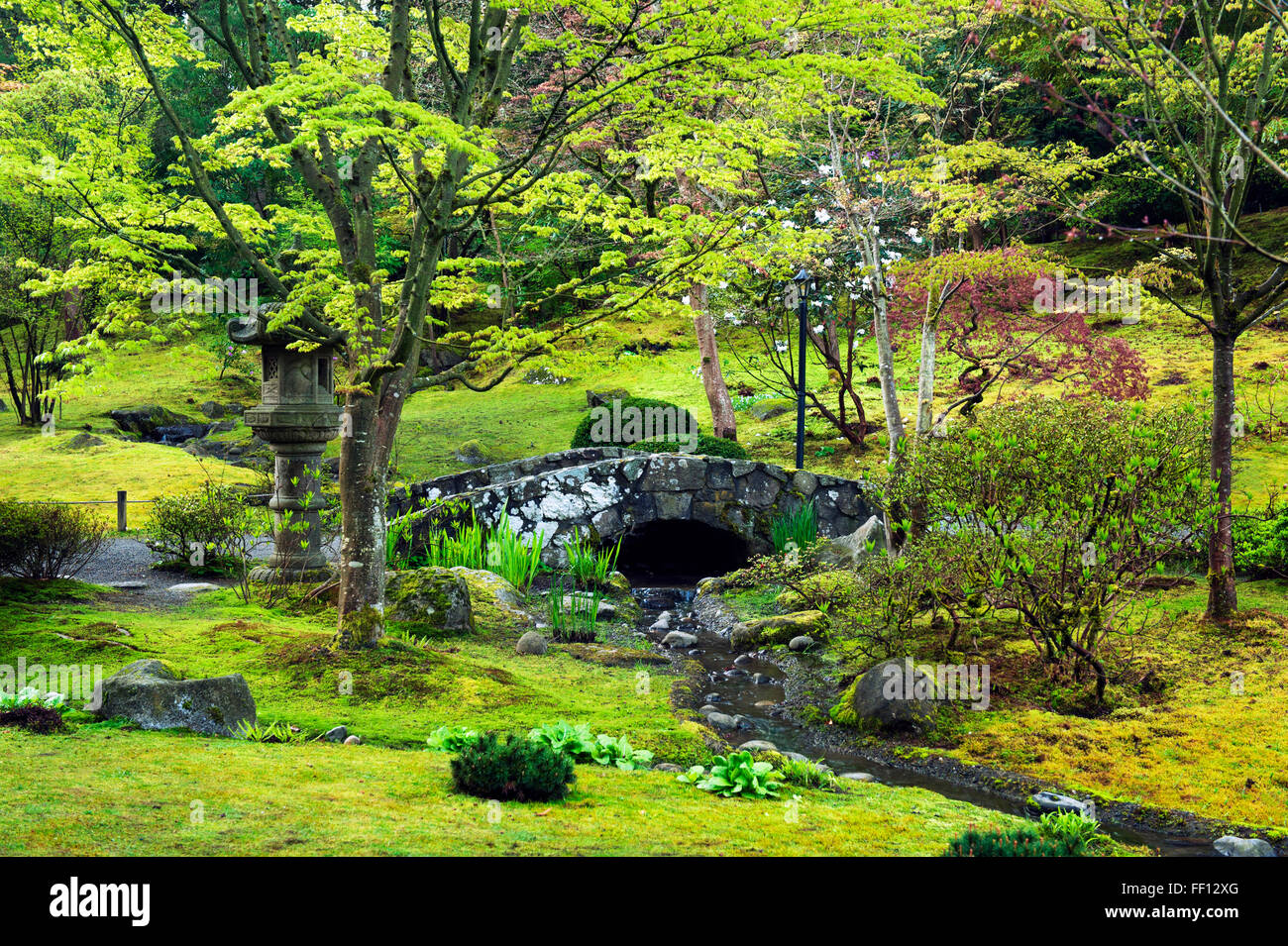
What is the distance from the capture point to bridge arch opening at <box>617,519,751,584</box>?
1619 centimetres

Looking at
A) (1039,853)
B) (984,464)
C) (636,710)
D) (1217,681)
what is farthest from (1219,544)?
(1039,853)

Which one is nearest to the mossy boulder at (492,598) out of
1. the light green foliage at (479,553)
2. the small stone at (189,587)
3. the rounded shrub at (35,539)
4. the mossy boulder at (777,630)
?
the light green foliage at (479,553)

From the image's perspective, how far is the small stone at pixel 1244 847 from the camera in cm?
559

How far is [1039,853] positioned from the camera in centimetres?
418

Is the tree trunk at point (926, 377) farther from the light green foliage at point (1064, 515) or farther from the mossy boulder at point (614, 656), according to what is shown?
the mossy boulder at point (614, 656)

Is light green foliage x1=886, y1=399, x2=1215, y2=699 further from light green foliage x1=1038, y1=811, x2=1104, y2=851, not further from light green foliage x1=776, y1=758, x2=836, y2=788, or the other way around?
light green foliage x1=1038, y1=811, x2=1104, y2=851

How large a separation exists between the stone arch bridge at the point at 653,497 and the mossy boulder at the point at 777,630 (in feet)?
12.1

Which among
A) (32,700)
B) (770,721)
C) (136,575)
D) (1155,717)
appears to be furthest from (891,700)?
(136,575)

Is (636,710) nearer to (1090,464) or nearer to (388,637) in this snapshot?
(388,637)

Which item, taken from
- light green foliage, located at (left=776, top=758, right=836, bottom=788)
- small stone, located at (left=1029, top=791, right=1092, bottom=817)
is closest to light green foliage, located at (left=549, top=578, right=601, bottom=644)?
light green foliage, located at (left=776, top=758, right=836, bottom=788)

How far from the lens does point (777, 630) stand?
37.9 ft

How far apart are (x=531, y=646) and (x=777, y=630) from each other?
300 centimetres

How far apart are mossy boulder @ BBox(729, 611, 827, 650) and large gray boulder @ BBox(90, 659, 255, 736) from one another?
21.1ft

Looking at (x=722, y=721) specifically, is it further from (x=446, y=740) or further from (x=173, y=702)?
(x=173, y=702)
